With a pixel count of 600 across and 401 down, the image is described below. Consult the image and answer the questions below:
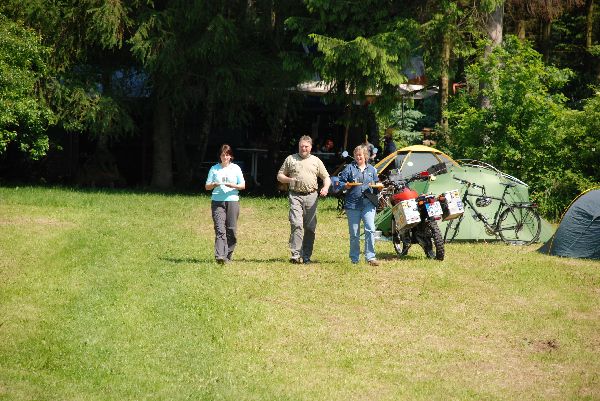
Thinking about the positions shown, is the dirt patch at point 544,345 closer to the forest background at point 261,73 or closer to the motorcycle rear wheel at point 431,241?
the motorcycle rear wheel at point 431,241

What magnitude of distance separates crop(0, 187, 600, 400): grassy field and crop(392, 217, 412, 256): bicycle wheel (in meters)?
0.23

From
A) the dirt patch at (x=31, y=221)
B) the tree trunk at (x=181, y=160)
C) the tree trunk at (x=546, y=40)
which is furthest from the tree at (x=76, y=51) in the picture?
the tree trunk at (x=546, y=40)

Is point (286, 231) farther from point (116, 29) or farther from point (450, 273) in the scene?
point (116, 29)

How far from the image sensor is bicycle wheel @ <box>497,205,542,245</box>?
65.0 ft

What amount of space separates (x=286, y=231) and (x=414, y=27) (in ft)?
29.2

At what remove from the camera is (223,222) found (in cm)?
1602

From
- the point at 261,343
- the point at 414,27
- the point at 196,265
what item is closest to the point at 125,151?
the point at 414,27

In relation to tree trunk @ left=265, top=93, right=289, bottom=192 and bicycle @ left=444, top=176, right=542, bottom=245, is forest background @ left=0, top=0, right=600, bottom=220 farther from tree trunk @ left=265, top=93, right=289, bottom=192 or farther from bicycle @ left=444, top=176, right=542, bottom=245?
bicycle @ left=444, top=176, right=542, bottom=245

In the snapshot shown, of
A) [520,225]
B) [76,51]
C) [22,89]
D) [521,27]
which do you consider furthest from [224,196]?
[521,27]

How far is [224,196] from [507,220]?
6.23 meters

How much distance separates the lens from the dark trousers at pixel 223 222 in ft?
52.4

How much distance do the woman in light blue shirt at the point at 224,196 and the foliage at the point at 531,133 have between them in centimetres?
1002

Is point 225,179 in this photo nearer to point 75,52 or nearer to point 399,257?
point 399,257

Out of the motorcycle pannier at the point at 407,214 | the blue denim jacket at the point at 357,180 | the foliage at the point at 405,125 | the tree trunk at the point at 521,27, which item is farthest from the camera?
the foliage at the point at 405,125
